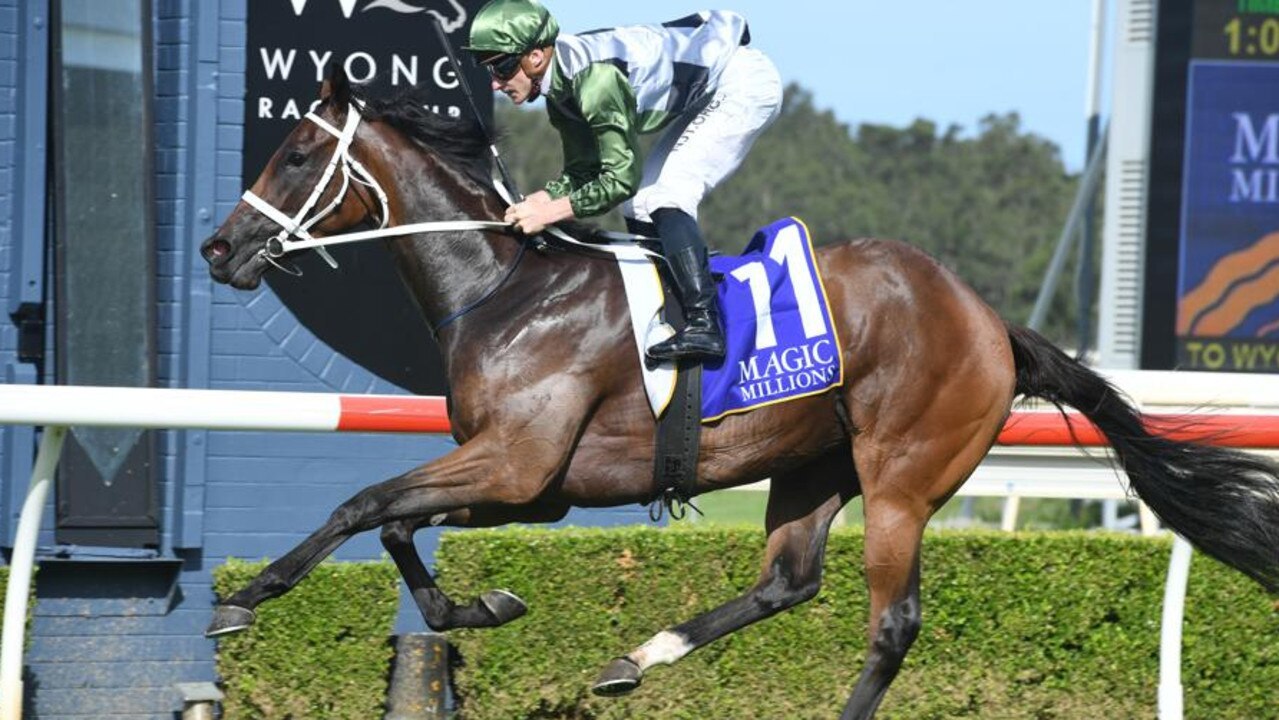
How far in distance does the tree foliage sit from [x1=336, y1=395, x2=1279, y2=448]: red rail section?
35090 mm

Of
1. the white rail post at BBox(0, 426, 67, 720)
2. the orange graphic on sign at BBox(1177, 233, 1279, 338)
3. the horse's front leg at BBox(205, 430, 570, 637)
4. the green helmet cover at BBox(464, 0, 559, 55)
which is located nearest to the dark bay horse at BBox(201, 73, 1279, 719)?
the horse's front leg at BBox(205, 430, 570, 637)

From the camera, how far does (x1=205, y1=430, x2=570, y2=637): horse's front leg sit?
4.28m

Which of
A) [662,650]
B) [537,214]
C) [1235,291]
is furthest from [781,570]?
[1235,291]

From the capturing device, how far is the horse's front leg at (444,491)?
14.0 feet

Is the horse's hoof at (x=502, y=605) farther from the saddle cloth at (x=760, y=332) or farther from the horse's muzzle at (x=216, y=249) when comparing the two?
the horse's muzzle at (x=216, y=249)

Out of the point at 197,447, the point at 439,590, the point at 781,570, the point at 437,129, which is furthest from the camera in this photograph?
the point at 197,447

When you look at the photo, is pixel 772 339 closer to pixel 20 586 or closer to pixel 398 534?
pixel 398 534

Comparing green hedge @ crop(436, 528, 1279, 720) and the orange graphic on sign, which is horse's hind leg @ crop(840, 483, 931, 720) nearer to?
green hedge @ crop(436, 528, 1279, 720)

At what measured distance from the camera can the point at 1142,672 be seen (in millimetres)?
5305

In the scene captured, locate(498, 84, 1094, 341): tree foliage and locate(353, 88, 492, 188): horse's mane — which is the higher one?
locate(498, 84, 1094, 341): tree foliage

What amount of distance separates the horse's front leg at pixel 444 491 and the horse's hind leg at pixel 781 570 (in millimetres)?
520

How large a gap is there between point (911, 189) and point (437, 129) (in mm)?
47653

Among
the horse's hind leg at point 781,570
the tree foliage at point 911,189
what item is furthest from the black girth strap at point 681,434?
the tree foliage at point 911,189

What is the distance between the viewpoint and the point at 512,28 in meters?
4.30
